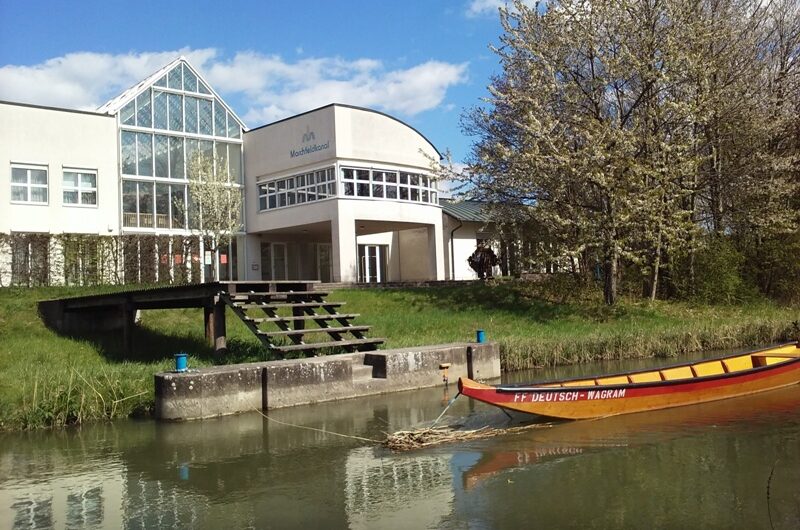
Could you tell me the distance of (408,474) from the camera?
802 centimetres

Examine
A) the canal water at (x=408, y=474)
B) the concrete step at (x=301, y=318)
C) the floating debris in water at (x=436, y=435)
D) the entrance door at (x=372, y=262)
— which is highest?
the entrance door at (x=372, y=262)

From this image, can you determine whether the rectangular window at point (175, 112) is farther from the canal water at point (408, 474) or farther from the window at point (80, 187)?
the canal water at point (408, 474)

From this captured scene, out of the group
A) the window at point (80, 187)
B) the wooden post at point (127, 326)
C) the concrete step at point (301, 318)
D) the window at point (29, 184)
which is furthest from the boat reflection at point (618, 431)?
the window at point (80, 187)

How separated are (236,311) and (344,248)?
15.9 m

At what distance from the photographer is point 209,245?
29516 millimetres

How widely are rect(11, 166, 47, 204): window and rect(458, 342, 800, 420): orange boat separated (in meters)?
24.5

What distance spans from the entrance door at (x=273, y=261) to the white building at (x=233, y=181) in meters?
0.05

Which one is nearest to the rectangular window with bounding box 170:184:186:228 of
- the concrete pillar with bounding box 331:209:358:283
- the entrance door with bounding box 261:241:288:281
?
the entrance door with bounding box 261:241:288:281

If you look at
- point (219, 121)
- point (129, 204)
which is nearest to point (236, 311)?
point (129, 204)

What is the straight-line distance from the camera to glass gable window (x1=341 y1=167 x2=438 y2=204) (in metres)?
30.4

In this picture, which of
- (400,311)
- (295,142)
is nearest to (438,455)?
(400,311)

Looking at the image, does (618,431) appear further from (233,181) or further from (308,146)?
(233,181)

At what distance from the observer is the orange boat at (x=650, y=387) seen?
31.1 feet

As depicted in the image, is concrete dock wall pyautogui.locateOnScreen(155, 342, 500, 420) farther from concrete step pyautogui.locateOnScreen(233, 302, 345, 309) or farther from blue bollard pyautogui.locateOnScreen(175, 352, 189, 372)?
concrete step pyautogui.locateOnScreen(233, 302, 345, 309)
